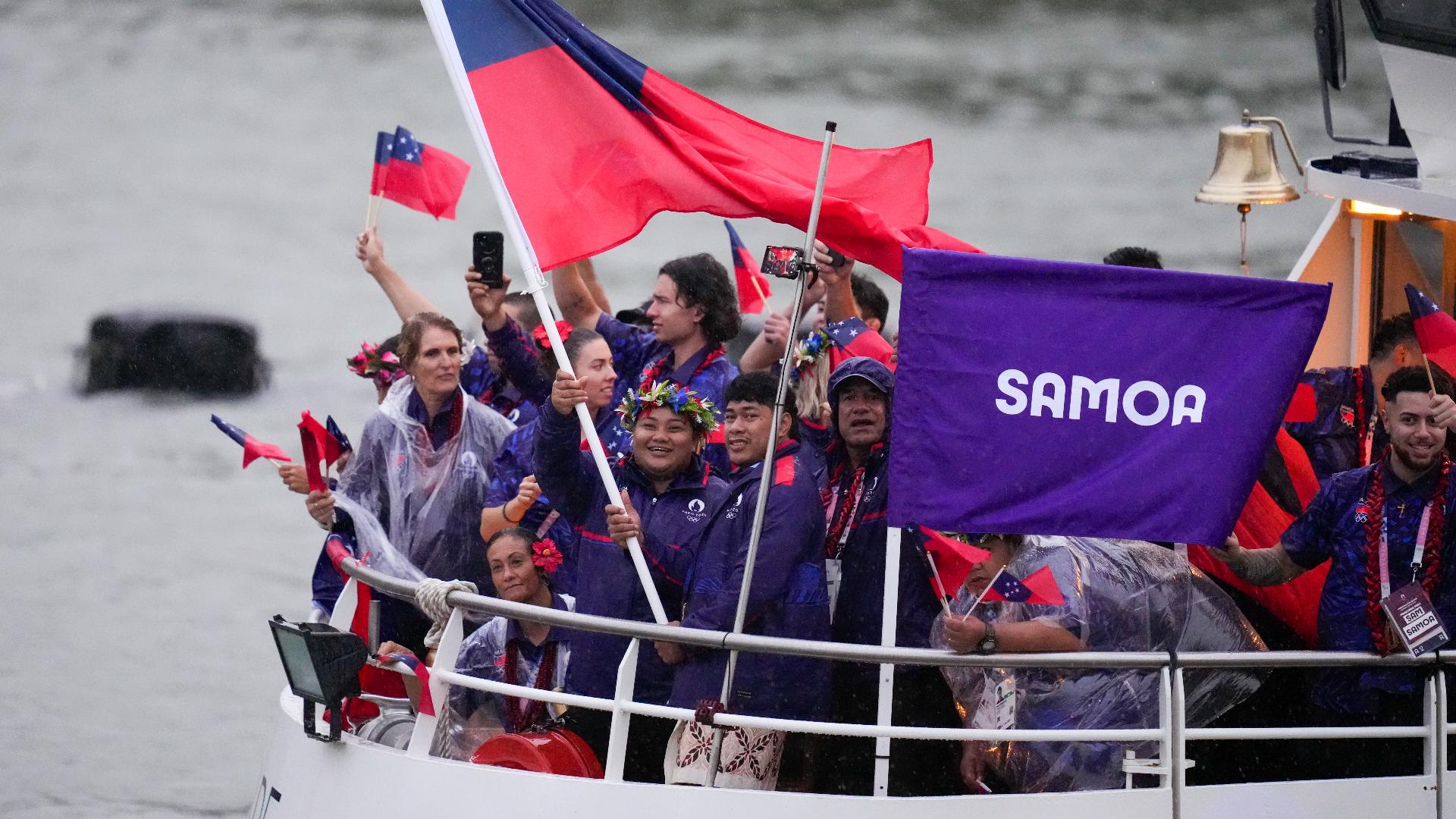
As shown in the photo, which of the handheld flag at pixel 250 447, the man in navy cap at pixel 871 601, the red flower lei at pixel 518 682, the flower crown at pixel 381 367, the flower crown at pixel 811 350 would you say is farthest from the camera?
the flower crown at pixel 381 367

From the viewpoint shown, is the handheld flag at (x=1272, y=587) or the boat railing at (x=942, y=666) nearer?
the boat railing at (x=942, y=666)

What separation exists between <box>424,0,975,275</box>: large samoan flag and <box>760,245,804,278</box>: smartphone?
23 centimetres

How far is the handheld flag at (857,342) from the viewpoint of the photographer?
641 cm

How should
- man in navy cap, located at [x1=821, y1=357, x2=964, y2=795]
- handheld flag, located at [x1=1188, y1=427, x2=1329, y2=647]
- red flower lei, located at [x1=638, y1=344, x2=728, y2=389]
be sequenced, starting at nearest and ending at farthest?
man in navy cap, located at [x1=821, y1=357, x2=964, y2=795] → handheld flag, located at [x1=1188, y1=427, x2=1329, y2=647] → red flower lei, located at [x1=638, y1=344, x2=728, y2=389]

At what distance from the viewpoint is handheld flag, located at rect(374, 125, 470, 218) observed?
26.1ft

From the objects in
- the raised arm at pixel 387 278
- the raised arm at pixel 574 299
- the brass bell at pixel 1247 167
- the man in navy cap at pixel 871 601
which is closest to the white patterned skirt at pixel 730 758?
the man in navy cap at pixel 871 601

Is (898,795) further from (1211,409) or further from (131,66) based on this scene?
(131,66)

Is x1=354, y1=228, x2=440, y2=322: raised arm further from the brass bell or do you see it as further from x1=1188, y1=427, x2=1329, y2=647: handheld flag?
the brass bell

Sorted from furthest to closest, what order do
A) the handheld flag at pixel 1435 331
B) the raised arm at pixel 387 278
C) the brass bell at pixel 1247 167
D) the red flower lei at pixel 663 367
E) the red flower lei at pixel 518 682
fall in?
the brass bell at pixel 1247 167 < the raised arm at pixel 387 278 < the red flower lei at pixel 663 367 < the red flower lei at pixel 518 682 < the handheld flag at pixel 1435 331

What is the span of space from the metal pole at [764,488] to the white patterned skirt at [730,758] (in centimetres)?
5

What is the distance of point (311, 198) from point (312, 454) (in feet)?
69.9

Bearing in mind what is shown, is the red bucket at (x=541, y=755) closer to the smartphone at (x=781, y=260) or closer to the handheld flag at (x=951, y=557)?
the handheld flag at (x=951, y=557)

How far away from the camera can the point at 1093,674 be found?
541 centimetres

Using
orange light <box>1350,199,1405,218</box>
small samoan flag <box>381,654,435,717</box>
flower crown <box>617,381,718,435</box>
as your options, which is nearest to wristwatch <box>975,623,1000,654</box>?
flower crown <box>617,381,718,435</box>
